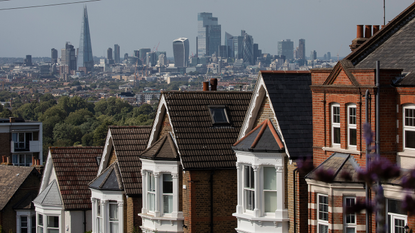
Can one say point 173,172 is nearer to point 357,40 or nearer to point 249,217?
point 249,217

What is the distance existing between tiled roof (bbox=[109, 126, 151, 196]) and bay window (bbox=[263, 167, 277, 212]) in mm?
6826

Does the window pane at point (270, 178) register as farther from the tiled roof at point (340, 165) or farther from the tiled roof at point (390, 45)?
the tiled roof at point (390, 45)

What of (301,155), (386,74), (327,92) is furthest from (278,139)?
(386,74)

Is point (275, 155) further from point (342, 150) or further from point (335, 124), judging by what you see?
point (342, 150)

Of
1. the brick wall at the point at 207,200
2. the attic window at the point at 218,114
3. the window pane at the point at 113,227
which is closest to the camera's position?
the brick wall at the point at 207,200

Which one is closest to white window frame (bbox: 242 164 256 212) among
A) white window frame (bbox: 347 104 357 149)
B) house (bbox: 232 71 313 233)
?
house (bbox: 232 71 313 233)

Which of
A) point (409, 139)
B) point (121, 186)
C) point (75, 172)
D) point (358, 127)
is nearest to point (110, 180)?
point (121, 186)

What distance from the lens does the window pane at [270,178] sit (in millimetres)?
19844

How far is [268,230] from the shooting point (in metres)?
19.8

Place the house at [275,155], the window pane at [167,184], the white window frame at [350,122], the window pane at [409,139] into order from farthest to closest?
1. the window pane at [167,184]
2. the house at [275,155]
3. the white window frame at [350,122]
4. the window pane at [409,139]

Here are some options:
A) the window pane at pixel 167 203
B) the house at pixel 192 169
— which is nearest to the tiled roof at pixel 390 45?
the house at pixel 192 169

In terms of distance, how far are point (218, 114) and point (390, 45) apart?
22.0 feet

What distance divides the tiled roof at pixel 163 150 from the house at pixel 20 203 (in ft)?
43.2

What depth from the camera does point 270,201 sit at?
1992 centimetres
